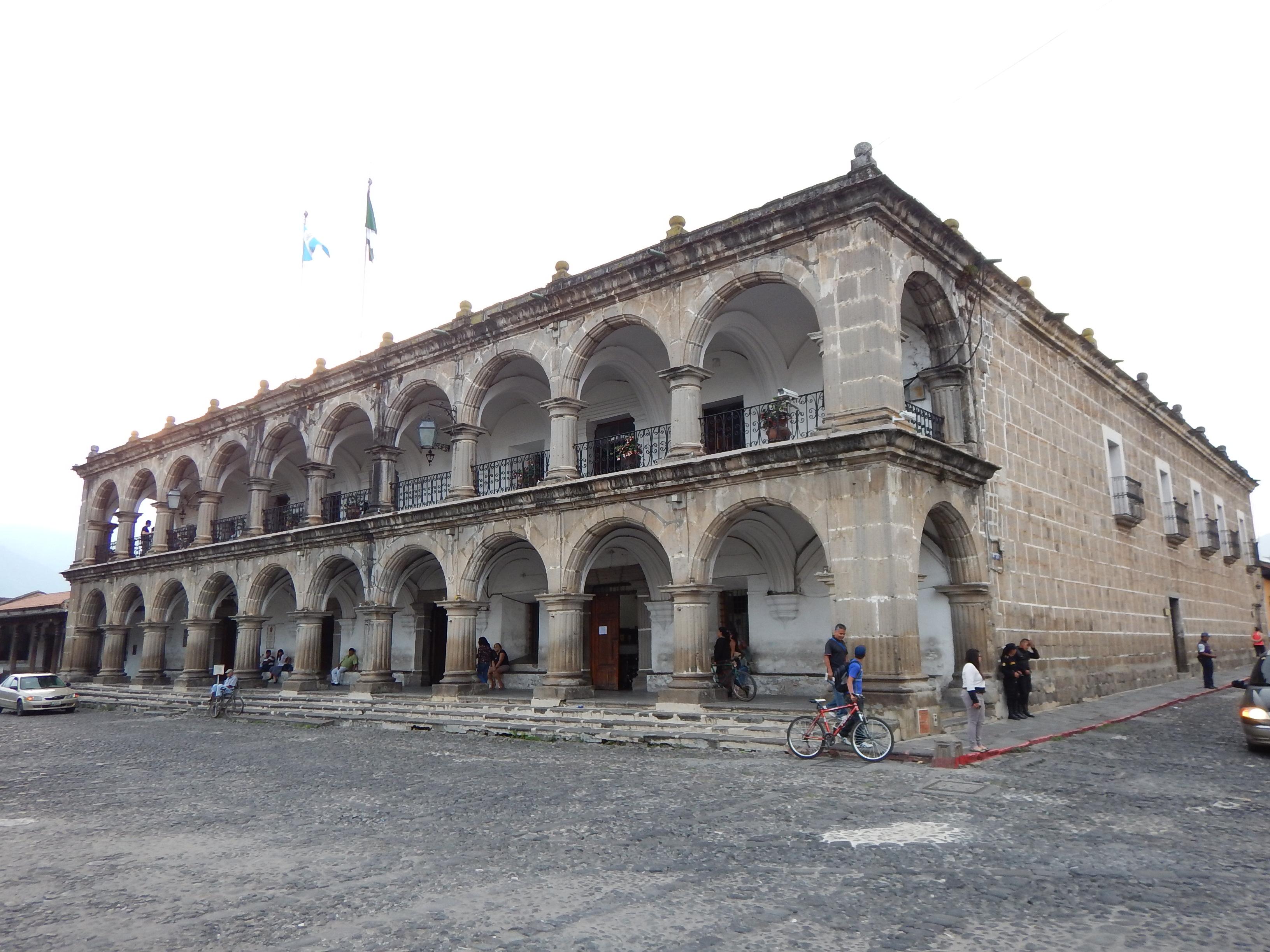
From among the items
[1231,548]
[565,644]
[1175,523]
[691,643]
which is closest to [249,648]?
[565,644]

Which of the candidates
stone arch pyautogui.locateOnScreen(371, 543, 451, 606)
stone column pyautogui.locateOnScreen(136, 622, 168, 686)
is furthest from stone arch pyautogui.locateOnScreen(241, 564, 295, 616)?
stone column pyautogui.locateOnScreen(136, 622, 168, 686)

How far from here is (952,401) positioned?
1523 centimetres

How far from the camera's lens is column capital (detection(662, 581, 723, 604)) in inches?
559

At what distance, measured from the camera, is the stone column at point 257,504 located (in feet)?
76.4

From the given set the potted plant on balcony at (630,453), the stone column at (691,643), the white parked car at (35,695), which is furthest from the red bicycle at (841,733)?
the white parked car at (35,695)

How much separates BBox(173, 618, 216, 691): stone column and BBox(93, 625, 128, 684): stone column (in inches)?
178

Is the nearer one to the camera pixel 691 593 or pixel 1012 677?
pixel 1012 677

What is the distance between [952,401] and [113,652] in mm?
26408

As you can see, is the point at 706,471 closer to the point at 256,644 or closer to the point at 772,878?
the point at 772,878

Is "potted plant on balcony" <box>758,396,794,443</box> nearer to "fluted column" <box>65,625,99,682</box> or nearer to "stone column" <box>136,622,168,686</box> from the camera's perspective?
"stone column" <box>136,622,168,686</box>

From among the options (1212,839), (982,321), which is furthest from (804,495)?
(1212,839)

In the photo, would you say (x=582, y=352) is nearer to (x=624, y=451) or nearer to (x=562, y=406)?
(x=562, y=406)

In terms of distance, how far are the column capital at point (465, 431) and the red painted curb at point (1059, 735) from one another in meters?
11.7

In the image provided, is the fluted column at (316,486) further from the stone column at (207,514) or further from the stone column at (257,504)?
the stone column at (207,514)
